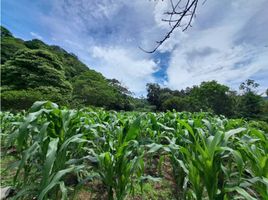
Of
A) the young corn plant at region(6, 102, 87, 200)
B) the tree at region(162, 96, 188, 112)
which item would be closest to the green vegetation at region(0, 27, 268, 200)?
the young corn plant at region(6, 102, 87, 200)

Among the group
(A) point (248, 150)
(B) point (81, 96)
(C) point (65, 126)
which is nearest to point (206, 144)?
(A) point (248, 150)

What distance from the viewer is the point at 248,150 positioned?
1438 millimetres

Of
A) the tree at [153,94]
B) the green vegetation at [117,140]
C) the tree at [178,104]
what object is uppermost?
the tree at [153,94]

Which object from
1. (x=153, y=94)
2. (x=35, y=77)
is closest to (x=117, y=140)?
(x=35, y=77)

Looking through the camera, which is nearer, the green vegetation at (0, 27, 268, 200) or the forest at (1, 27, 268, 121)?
the green vegetation at (0, 27, 268, 200)

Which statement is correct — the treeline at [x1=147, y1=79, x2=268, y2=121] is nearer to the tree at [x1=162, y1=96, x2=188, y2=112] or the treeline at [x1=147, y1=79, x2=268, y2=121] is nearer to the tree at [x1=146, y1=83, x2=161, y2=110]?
the tree at [x1=162, y1=96, x2=188, y2=112]

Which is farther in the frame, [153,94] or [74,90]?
[153,94]

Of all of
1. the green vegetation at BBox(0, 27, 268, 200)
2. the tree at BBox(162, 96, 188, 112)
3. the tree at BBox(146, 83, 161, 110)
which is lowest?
the green vegetation at BBox(0, 27, 268, 200)

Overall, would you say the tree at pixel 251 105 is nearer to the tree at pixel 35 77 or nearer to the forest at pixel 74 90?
the forest at pixel 74 90

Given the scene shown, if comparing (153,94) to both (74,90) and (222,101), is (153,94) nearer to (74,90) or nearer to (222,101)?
(222,101)

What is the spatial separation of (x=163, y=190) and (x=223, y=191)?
3.38 ft

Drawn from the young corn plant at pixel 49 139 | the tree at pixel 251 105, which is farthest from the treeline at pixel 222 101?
the young corn plant at pixel 49 139

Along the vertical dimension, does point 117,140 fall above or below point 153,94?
below

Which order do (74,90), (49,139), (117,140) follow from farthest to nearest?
(74,90) < (117,140) < (49,139)
